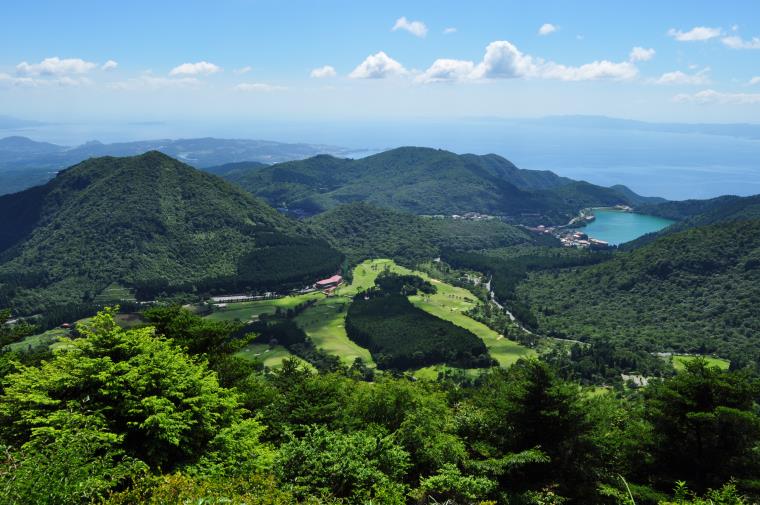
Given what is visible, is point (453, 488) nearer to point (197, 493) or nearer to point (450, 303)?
point (197, 493)

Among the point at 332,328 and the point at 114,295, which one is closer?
the point at 332,328

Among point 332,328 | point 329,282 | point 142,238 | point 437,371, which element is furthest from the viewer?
point 142,238

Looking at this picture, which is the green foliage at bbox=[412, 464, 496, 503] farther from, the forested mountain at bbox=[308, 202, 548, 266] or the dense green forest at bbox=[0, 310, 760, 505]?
the forested mountain at bbox=[308, 202, 548, 266]

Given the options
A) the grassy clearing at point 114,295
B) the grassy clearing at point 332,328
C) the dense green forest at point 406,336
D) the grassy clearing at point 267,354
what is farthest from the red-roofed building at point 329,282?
the grassy clearing at point 114,295

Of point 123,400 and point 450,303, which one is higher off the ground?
point 123,400

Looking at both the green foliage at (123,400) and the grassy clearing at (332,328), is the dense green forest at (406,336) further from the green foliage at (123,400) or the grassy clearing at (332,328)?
the green foliage at (123,400)

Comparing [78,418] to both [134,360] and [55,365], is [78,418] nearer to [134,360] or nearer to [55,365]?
[134,360]

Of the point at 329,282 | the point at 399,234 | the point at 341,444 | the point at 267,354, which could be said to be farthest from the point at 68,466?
the point at 399,234
